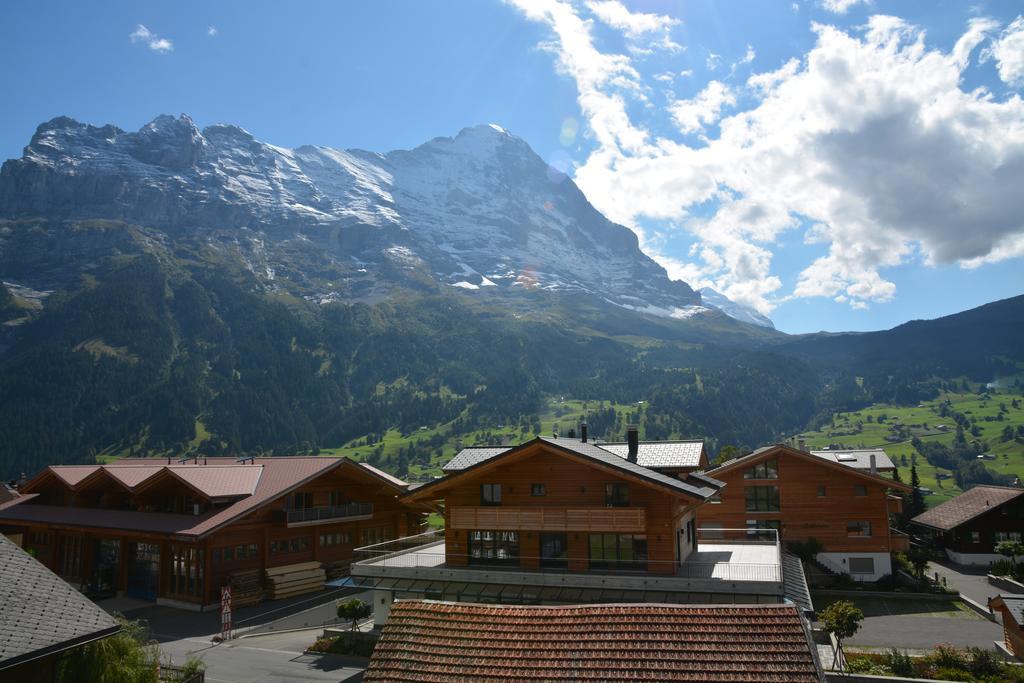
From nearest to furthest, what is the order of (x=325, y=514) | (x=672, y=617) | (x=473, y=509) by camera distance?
(x=672, y=617) → (x=473, y=509) → (x=325, y=514)

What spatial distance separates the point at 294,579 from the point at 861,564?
4057cm

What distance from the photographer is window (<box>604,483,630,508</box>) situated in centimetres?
3416

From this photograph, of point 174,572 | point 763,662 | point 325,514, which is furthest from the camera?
point 325,514

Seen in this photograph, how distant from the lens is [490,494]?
121 ft

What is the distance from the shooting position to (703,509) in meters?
55.4

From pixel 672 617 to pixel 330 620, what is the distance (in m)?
31.8

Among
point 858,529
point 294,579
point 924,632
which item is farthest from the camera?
point 858,529

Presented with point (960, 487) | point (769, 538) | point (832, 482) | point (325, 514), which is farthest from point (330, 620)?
point (960, 487)

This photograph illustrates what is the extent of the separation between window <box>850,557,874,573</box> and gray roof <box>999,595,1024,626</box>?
19.0m

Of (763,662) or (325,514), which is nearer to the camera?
(763,662)

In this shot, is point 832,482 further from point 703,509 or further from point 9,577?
point 9,577

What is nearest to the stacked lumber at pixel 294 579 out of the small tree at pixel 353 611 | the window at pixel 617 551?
the small tree at pixel 353 611

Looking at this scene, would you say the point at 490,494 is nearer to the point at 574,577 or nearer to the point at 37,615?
the point at 574,577

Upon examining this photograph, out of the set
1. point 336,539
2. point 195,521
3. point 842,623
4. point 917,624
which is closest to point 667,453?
point 842,623
